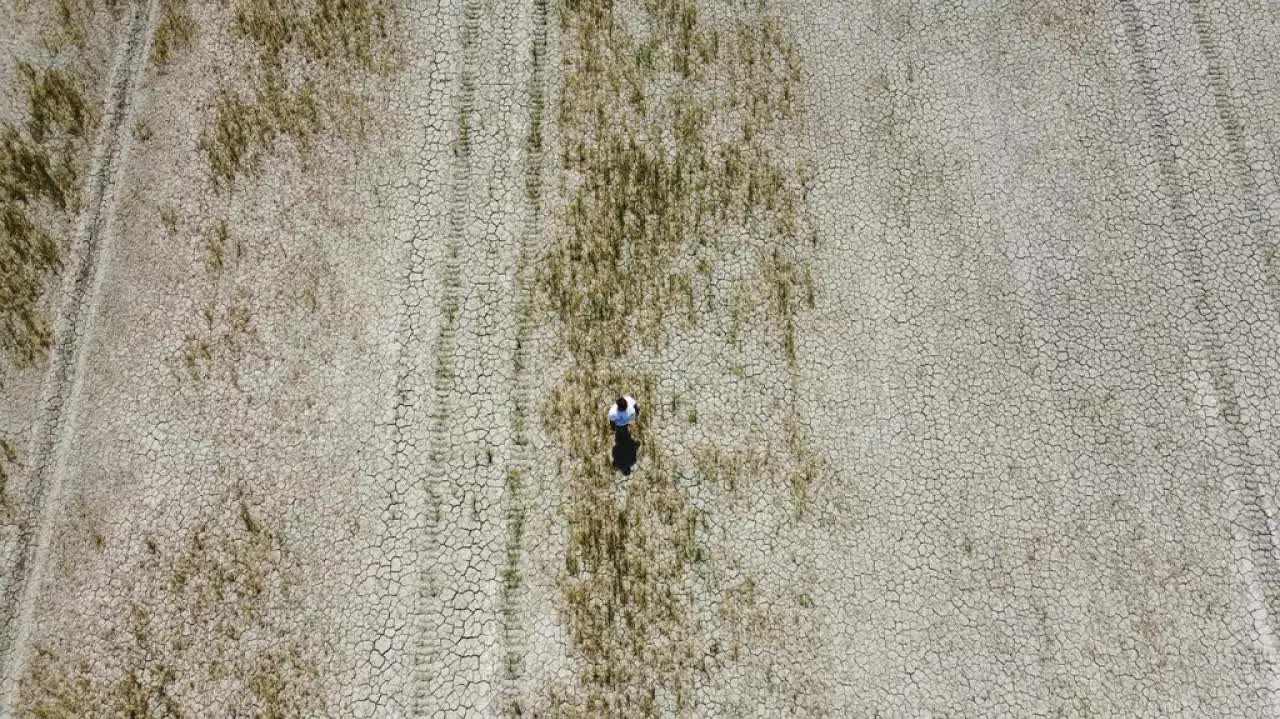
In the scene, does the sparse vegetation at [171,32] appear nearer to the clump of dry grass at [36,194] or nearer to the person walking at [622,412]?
the clump of dry grass at [36,194]

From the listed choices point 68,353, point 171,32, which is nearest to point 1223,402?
point 68,353

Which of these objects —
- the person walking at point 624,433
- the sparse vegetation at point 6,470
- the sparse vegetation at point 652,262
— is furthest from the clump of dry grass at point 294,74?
the person walking at point 624,433

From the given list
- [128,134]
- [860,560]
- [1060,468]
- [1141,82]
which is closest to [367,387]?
[128,134]

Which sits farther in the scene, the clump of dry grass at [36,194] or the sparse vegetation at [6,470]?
the clump of dry grass at [36,194]

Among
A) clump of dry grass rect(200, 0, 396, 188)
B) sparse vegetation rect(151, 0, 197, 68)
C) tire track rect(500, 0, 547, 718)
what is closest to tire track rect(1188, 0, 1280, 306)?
tire track rect(500, 0, 547, 718)

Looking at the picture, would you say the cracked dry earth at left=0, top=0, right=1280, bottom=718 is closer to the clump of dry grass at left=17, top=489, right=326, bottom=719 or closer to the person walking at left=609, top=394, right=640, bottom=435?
the clump of dry grass at left=17, top=489, right=326, bottom=719

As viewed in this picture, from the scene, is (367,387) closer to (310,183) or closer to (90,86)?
(310,183)

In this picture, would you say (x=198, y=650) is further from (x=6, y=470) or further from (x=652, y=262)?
(x=652, y=262)
